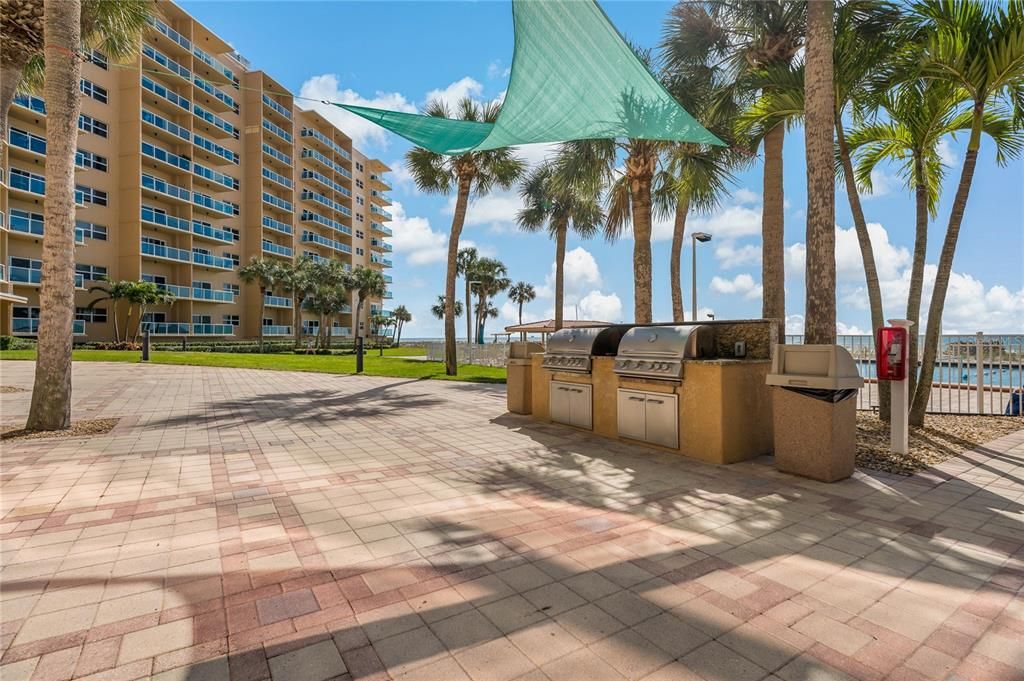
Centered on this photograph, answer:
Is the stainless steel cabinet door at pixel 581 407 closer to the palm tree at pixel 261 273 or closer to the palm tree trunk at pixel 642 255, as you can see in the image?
the palm tree trunk at pixel 642 255

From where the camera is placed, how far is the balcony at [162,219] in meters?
36.2

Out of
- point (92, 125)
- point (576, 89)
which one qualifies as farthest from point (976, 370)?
point (92, 125)

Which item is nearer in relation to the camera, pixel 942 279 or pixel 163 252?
pixel 942 279

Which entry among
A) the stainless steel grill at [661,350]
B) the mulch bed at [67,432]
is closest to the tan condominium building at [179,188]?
the mulch bed at [67,432]

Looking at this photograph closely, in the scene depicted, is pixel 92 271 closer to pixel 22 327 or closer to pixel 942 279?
pixel 22 327

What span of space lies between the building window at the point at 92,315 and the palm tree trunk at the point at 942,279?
44.2m

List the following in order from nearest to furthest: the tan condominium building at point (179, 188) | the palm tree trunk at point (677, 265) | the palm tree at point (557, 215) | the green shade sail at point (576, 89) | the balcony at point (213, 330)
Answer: the green shade sail at point (576, 89)
the palm tree trunk at point (677, 265)
the palm tree at point (557, 215)
the tan condominium building at point (179, 188)
the balcony at point (213, 330)


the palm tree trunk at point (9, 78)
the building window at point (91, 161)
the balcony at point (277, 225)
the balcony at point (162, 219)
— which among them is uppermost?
the building window at point (91, 161)

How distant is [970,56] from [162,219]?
4606 centimetres

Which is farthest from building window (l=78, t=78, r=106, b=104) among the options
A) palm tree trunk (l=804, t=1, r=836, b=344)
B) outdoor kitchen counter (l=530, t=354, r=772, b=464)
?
outdoor kitchen counter (l=530, t=354, r=772, b=464)

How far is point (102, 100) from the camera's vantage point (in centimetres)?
3478

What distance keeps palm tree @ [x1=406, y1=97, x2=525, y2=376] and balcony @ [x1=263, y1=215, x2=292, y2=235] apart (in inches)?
1437

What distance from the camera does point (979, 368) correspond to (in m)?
8.14

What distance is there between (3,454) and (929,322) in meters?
12.2
